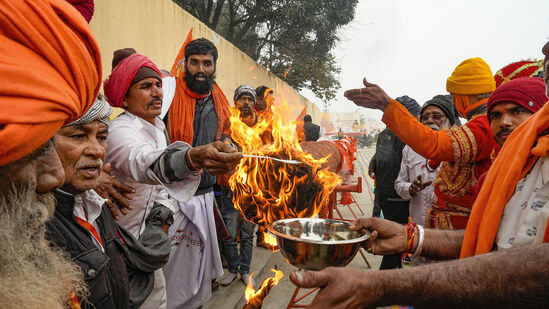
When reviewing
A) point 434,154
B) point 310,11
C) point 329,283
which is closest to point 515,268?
point 329,283

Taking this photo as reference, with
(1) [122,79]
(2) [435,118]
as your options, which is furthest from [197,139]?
(2) [435,118]

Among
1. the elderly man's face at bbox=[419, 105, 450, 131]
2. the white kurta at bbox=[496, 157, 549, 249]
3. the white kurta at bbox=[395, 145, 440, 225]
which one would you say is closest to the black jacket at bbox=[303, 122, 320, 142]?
the white kurta at bbox=[395, 145, 440, 225]

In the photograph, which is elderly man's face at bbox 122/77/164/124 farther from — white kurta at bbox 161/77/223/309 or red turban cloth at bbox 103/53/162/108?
white kurta at bbox 161/77/223/309

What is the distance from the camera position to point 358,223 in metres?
2.07

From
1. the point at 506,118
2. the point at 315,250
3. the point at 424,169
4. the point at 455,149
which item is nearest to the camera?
the point at 315,250

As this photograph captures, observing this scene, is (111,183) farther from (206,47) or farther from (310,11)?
(310,11)

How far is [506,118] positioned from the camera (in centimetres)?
234

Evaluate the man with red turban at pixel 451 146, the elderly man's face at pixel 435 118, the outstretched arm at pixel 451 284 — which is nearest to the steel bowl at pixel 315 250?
the outstretched arm at pixel 451 284

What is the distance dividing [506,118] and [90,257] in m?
2.96

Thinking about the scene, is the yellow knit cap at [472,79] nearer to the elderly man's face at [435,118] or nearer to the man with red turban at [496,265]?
the elderly man's face at [435,118]

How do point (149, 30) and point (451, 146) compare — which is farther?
point (149, 30)

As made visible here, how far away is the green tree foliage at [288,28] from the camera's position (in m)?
17.0

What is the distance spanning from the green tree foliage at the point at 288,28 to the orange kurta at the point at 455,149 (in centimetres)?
1477

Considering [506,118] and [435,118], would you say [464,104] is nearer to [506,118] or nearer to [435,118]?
[435,118]
